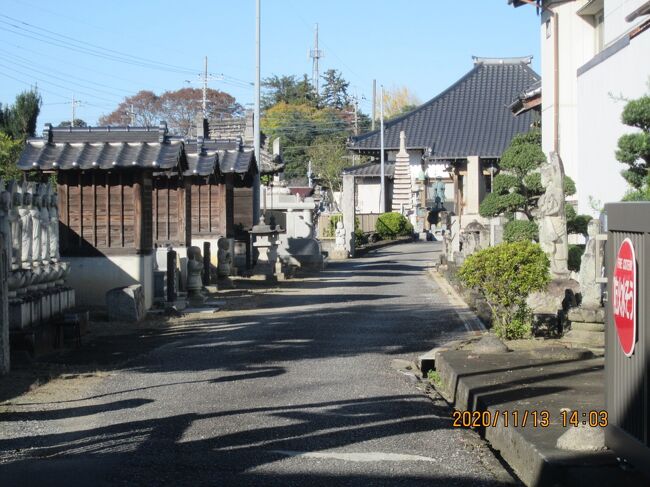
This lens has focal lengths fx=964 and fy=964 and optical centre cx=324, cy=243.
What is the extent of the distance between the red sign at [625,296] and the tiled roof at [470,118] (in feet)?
137

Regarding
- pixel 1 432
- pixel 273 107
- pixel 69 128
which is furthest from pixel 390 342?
pixel 273 107

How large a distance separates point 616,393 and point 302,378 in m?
5.20

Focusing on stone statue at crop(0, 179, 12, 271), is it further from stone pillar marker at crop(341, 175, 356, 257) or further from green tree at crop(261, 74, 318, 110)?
green tree at crop(261, 74, 318, 110)

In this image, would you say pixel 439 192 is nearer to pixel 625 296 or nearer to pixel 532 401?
pixel 532 401

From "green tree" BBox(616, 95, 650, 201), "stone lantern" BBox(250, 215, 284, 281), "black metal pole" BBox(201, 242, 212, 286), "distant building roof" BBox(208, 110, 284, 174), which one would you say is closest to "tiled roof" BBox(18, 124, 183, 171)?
"black metal pole" BBox(201, 242, 212, 286)

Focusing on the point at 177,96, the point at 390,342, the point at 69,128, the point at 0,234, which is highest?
the point at 177,96

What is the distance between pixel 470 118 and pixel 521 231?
3278cm

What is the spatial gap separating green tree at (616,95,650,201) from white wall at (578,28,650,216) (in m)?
2.10

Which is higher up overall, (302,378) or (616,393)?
(616,393)

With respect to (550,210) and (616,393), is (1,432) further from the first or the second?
(550,210)

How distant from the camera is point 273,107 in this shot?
82812mm

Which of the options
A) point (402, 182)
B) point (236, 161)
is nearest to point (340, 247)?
point (236, 161)

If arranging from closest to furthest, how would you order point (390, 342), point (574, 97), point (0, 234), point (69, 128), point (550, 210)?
point (0, 234), point (390, 342), point (550, 210), point (69, 128), point (574, 97)

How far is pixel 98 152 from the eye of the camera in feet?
60.9
